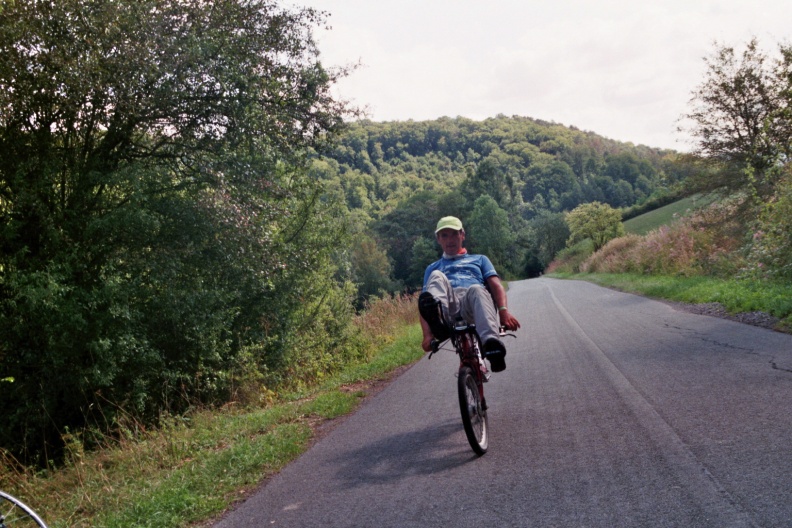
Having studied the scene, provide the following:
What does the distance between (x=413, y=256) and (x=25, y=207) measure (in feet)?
247

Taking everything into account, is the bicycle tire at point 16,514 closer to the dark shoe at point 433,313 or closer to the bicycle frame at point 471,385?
the bicycle frame at point 471,385

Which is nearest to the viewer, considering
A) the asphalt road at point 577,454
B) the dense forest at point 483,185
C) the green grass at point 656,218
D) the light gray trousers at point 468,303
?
the asphalt road at point 577,454

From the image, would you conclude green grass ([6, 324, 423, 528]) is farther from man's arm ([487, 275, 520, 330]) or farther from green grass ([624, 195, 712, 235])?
green grass ([624, 195, 712, 235])

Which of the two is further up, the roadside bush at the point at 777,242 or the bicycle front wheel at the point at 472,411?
the roadside bush at the point at 777,242

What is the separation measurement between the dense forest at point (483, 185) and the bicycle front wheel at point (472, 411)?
159 feet

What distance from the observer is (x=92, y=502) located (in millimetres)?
5246

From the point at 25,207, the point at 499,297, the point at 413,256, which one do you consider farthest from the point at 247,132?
the point at 413,256

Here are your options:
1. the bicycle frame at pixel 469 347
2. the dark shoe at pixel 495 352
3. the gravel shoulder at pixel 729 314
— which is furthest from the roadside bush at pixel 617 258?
the dark shoe at pixel 495 352

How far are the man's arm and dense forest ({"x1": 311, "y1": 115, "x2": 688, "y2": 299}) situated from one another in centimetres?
4804

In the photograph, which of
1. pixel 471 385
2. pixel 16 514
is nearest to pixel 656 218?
pixel 471 385

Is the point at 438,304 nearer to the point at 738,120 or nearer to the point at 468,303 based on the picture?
the point at 468,303

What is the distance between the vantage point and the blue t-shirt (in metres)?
5.70

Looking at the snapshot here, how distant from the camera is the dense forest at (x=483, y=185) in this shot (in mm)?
86688

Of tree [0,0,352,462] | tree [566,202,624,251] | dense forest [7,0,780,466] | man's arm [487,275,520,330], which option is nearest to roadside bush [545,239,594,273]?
tree [566,202,624,251]
